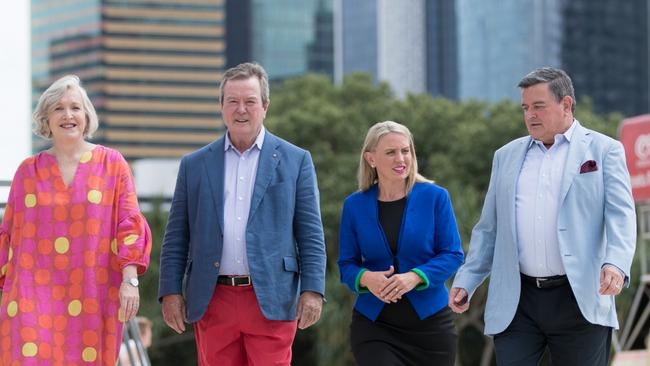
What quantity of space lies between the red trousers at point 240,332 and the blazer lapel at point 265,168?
0.37m

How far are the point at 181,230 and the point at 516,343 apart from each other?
154 cm

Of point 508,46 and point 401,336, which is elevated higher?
point 508,46

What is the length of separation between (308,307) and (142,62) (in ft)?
302

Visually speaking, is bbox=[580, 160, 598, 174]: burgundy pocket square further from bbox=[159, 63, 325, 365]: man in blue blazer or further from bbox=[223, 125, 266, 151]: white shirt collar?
bbox=[223, 125, 266, 151]: white shirt collar

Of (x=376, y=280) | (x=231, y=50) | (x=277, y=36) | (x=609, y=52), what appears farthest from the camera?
(x=609, y=52)

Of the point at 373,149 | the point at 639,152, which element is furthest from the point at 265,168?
the point at 639,152

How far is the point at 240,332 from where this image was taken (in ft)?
18.1

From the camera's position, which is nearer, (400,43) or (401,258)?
(401,258)

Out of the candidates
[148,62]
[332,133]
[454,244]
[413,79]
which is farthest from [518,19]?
[454,244]

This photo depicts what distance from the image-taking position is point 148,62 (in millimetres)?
96062

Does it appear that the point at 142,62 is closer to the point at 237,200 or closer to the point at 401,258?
the point at 401,258

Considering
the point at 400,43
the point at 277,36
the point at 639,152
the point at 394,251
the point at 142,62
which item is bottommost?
the point at 394,251

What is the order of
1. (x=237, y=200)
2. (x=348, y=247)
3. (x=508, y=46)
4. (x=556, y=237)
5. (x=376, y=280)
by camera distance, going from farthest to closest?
1. (x=508, y=46)
2. (x=348, y=247)
3. (x=376, y=280)
4. (x=237, y=200)
5. (x=556, y=237)

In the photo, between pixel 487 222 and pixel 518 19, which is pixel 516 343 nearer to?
pixel 487 222
